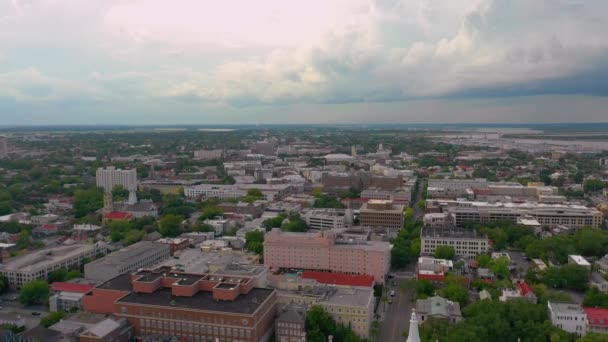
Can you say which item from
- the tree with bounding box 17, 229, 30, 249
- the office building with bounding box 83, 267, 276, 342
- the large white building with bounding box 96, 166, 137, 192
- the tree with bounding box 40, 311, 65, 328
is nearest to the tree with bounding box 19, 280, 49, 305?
the tree with bounding box 40, 311, 65, 328

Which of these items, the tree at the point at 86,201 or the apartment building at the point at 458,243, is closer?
the apartment building at the point at 458,243

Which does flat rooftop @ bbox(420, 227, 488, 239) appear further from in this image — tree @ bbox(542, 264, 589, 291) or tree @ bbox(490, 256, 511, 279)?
tree @ bbox(542, 264, 589, 291)

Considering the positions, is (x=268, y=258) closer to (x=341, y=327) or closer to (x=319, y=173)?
(x=341, y=327)

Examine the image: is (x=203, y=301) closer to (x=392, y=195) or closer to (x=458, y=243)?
(x=458, y=243)

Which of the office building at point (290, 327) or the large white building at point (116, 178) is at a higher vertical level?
the large white building at point (116, 178)

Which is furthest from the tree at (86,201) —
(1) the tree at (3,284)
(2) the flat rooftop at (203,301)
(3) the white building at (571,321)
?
(3) the white building at (571,321)

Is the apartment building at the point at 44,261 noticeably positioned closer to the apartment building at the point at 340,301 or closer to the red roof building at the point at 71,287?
the red roof building at the point at 71,287
